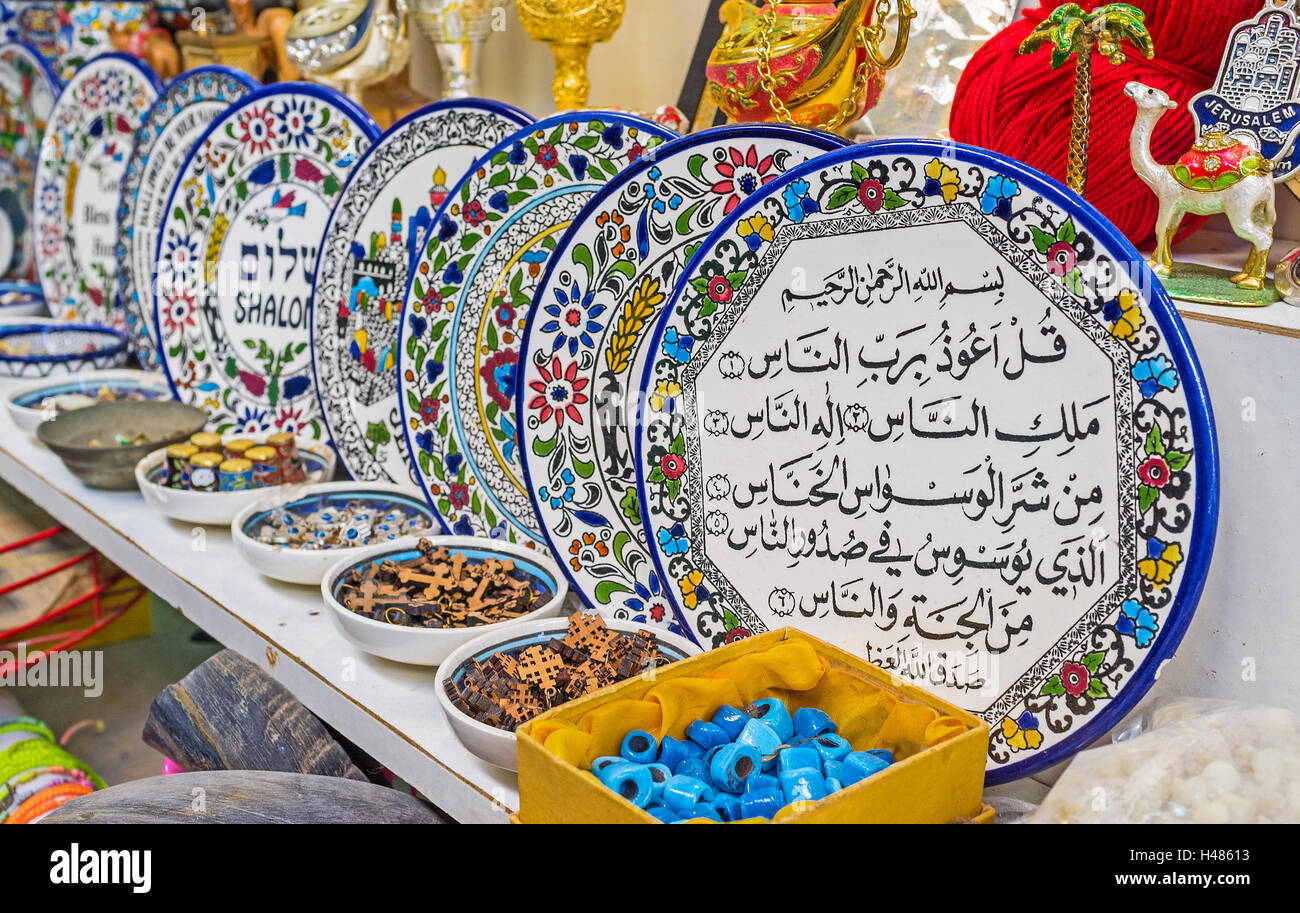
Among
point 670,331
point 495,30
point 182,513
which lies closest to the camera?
point 670,331

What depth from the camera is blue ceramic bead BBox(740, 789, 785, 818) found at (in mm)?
800

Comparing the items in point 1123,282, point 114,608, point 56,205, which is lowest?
point 114,608

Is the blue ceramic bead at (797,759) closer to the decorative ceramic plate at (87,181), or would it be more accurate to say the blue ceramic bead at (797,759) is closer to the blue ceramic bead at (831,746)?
the blue ceramic bead at (831,746)

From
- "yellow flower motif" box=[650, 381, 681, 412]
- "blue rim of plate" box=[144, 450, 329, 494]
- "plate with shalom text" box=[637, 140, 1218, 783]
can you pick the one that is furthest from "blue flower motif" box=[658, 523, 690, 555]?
"blue rim of plate" box=[144, 450, 329, 494]

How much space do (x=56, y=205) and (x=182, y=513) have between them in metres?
1.26

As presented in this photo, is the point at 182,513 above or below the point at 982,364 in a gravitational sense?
below

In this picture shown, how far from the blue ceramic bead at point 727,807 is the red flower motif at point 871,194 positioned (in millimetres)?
490

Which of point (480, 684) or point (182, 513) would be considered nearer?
point (480, 684)

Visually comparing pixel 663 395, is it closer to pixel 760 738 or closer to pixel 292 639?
pixel 760 738

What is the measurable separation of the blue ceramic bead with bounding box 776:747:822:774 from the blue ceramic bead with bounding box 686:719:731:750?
0.07 metres

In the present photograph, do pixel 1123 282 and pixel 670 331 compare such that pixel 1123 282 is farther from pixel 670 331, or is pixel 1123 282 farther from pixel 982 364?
pixel 670 331

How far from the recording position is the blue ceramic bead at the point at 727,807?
808 mm
